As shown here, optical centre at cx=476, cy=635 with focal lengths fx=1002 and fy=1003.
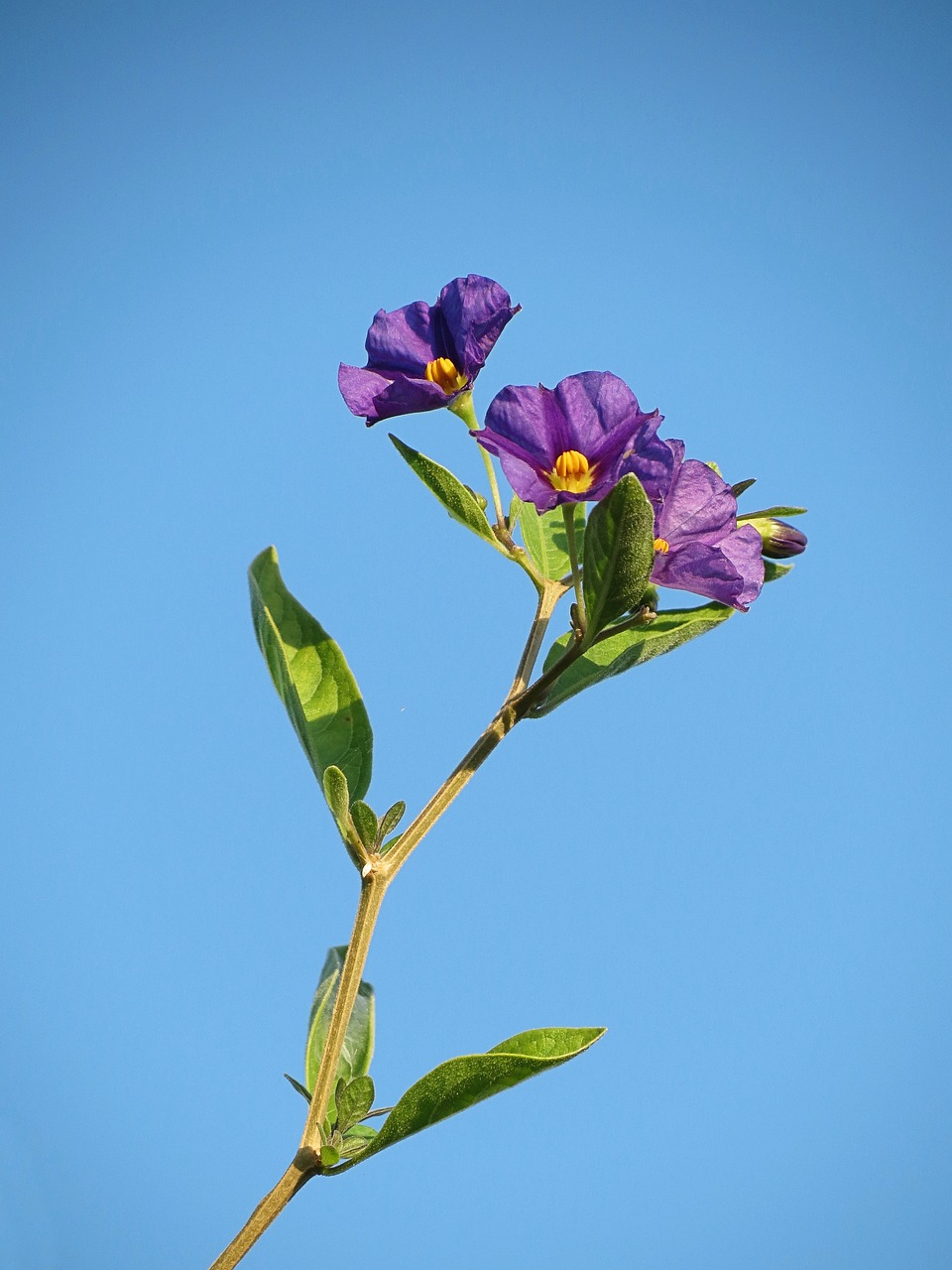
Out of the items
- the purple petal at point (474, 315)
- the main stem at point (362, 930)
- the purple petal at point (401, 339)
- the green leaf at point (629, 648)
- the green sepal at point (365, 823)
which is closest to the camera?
the main stem at point (362, 930)

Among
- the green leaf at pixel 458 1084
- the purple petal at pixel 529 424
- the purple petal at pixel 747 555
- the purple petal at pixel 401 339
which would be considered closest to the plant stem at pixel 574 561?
the purple petal at pixel 529 424

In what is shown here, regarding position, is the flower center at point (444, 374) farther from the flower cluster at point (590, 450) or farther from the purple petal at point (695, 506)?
the purple petal at point (695, 506)

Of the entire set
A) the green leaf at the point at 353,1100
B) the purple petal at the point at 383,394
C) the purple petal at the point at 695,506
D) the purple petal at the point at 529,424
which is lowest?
the green leaf at the point at 353,1100

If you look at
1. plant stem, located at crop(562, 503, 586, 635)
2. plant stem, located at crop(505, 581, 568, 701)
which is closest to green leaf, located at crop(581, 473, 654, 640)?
plant stem, located at crop(562, 503, 586, 635)

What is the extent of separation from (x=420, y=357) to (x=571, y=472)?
1.25ft

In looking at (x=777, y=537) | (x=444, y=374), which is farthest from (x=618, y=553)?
(x=444, y=374)

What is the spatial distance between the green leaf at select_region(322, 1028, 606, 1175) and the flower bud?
0.84 m

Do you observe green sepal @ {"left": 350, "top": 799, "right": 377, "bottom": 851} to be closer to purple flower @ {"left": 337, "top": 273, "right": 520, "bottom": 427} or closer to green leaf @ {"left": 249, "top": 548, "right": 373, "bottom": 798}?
green leaf @ {"left": 249, "top": 548, "right": 373, "bottom": 798}

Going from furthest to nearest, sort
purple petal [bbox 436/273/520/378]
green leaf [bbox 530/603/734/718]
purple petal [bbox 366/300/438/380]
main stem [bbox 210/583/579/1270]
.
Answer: purple petal [bbox 366/300/438/380], purple petal [bbox 436/273/520/378], green leaf [bbox 530/603/734/718], main stem [bbox 210/583/579/1270]

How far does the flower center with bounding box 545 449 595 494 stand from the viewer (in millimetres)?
1582

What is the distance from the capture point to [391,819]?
4.81 ft

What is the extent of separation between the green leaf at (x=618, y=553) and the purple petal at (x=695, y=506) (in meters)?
0.19

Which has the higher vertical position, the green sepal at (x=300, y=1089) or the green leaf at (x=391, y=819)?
the green leaf at (x=391, y=819)

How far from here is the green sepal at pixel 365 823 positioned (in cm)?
142
